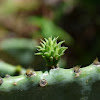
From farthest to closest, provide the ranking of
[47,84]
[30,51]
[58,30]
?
[58,30], [30,51], [47,84]

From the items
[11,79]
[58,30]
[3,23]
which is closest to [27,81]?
[11,79]

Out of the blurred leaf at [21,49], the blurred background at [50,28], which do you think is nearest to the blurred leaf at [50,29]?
the blurred background at [50,28]

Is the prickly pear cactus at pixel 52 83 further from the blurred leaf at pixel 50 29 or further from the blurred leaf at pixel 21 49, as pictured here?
the blurred leaf at pixel 50 29

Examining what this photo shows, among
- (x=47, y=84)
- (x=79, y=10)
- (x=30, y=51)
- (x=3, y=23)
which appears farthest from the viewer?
(x=3, y=23)

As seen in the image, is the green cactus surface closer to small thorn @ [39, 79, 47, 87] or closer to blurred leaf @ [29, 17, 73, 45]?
small thorn @ [39, 79, 47, 87]

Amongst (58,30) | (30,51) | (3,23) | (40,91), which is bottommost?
(40,91)

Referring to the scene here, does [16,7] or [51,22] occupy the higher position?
[16,7]

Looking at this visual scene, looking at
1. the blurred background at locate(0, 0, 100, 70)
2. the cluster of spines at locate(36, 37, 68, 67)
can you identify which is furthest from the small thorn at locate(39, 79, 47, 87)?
the blurred background at locate(0, 0, 100, 70)

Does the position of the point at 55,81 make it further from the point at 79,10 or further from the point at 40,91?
the point at 79,10
